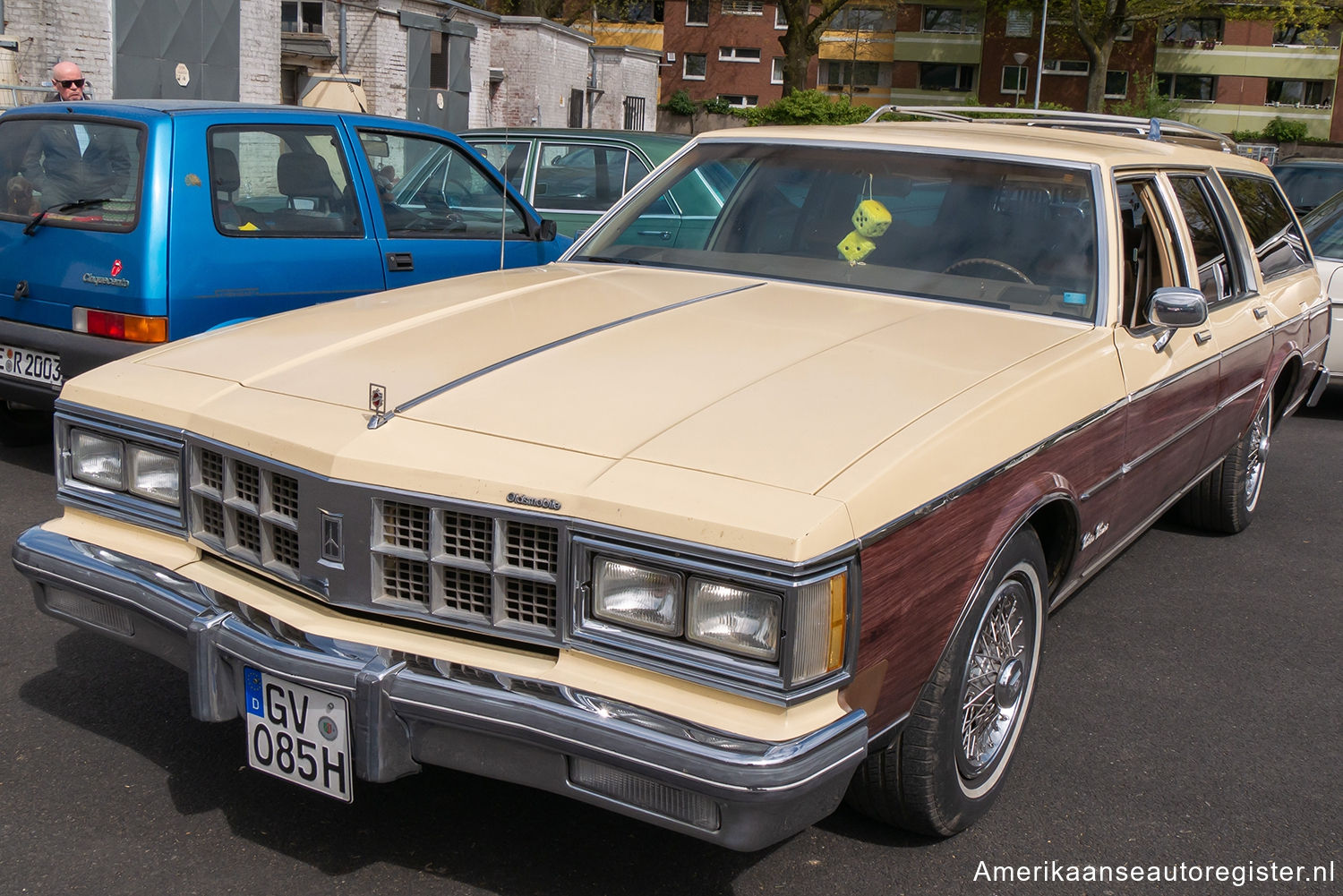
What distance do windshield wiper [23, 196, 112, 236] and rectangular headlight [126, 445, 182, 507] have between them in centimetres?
285

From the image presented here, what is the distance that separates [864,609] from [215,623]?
1.39 m

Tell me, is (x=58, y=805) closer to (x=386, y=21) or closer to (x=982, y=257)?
(x=982, y=257)

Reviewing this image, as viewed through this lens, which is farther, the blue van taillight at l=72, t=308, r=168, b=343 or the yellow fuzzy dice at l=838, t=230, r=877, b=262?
the blue van taillight at l=72, t=308, r=168, b=343

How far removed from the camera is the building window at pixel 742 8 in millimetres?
64969

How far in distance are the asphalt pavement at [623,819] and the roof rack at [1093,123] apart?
2.41m

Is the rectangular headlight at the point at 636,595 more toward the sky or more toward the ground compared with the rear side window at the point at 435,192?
more toward the ground

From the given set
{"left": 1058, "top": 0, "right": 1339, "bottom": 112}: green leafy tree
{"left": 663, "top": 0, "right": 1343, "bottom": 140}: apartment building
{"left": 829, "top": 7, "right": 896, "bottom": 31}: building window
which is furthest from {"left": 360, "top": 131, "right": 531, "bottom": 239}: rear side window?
{"left": 829, "top": 7, "right": 896, "bottom": 31}: building window

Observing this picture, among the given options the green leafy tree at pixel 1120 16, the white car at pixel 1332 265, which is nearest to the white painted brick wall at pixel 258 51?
the white car at pixel 1332 265

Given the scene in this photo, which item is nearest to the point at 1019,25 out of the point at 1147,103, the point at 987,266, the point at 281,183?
the point at 1147,103

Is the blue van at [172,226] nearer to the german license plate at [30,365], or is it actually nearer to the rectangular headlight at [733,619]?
the german license plate at [30,365]

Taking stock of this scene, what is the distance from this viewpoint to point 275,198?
585cm

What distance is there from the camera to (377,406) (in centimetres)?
271

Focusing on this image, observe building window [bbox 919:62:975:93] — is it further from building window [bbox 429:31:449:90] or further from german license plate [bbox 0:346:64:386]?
german license plate [bbox 0:346:64:386]

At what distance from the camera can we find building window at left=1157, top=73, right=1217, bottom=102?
61188 millimetres
